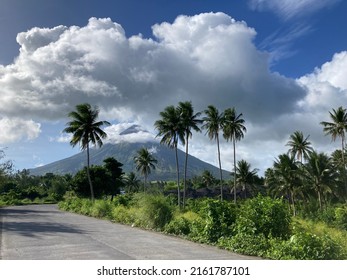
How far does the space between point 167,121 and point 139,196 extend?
29281mm

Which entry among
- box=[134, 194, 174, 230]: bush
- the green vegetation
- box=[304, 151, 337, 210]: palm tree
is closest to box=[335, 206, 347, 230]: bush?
the green vegetation

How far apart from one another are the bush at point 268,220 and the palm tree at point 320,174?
4089 cm

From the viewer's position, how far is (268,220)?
10.0m

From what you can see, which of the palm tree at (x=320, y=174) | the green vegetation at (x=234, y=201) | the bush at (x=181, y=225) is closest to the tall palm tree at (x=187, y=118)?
the green vegetation at (x=234, y=201)

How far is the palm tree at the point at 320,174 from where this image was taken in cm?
4794

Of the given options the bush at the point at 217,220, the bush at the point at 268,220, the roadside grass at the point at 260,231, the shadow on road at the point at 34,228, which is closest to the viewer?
the roadside grass at the point at 260,231

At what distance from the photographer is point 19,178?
4055 inches

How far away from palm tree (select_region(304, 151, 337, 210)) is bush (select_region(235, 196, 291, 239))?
134ft

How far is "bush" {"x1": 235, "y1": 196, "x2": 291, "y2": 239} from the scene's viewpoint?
10047 millimetres

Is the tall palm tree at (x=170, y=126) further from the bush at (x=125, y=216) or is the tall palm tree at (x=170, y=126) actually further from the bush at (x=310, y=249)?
the bush at (x=310, y=249)

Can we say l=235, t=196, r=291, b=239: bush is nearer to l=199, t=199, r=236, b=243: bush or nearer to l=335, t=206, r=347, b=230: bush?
l=199, t=199, r=236, b=243: bush

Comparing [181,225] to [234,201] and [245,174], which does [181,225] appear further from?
[245,174]

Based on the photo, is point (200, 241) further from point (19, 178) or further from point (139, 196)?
point (19, 178)
